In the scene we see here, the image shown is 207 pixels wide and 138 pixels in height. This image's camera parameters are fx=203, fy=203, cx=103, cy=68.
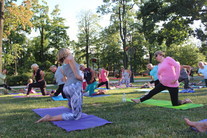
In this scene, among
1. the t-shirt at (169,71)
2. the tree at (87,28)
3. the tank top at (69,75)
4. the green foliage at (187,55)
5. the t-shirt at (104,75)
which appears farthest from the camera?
the green foliage at (187,55)

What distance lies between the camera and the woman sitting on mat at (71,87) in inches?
173

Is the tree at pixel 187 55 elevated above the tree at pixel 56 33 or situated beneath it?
situated beneath

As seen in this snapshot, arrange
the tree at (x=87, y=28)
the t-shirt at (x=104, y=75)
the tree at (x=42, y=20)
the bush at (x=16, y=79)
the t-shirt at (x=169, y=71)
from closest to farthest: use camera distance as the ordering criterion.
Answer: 1. the t-shirt at (x=169, y=71)
2. the t-shirt at (x=104, y=75)
3. the bush at (x=16, y=79)
4. the tree at (x=42, y=20)
5. the tree at (x=87, y=28)

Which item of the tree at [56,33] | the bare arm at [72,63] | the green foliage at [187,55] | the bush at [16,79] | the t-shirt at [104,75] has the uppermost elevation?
the tree at [56,33]

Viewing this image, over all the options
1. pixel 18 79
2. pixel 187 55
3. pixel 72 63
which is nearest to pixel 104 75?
pixel 72 63

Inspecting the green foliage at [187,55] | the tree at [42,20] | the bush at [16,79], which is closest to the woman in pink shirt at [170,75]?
the bush at [16,79]

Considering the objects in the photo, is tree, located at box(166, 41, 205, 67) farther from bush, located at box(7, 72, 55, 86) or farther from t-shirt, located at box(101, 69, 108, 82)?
t-shirt, located at box(101, 69, 108, 82)

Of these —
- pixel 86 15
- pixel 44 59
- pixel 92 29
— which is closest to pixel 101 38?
pixel 92 29

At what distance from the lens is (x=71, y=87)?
452 cm

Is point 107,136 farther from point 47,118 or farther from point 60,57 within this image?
point 60,57

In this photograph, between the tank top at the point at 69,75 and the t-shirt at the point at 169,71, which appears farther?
the t-shirt at the point at 169,71

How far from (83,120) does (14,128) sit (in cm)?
142

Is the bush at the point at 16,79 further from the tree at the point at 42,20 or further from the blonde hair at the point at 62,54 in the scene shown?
the blonde hair at the point at 62,54

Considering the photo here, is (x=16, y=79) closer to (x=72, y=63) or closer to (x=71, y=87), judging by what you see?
(x=71, y=87)
